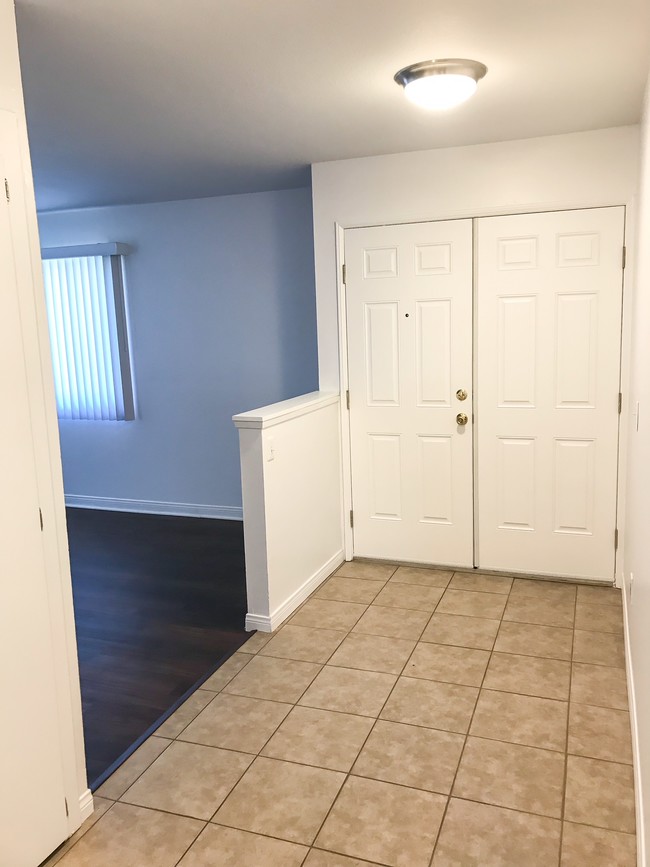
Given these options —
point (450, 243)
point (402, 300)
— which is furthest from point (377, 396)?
point (450, 243)

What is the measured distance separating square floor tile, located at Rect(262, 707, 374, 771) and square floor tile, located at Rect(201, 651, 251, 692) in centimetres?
40

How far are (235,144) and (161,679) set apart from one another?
2.59 metres

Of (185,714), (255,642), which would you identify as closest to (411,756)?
(185,714)

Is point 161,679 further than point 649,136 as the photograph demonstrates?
Yes

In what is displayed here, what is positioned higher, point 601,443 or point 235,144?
point 235,144

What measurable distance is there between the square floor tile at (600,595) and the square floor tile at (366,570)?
106cm

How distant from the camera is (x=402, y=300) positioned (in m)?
4.16

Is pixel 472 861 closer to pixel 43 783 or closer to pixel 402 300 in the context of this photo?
pixel 43 783

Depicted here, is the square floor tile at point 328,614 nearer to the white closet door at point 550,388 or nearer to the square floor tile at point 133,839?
the white closet door at point 550,388

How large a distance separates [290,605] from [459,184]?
2.40 metres

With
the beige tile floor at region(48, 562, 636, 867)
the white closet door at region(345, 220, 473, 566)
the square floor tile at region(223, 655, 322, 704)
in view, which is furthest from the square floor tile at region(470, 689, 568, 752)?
the white closet door at region(345, 220, 473, 566)

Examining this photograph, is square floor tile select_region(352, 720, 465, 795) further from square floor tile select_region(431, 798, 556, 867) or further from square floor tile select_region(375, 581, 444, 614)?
square floor tile select_region(375, 581, 444, 614)

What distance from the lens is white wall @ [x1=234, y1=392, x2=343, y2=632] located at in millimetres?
3486

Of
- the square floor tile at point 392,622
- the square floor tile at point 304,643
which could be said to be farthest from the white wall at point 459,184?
the square floor tile at point 304,643
